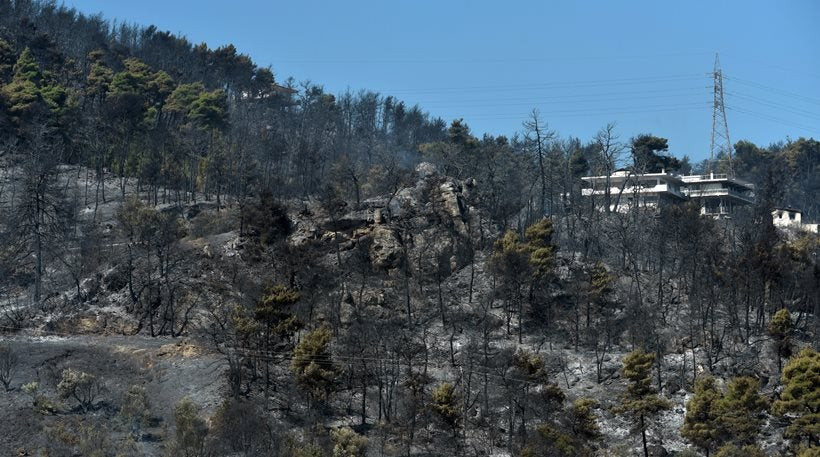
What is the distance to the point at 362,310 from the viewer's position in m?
63.1

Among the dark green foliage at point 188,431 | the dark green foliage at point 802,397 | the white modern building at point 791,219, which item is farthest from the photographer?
the white modern building at point 791,219

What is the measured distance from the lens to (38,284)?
64.4 meters

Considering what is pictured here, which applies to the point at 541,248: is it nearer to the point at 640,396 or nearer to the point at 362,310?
the point at 362,310

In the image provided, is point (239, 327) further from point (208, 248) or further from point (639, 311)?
point (639, 311)

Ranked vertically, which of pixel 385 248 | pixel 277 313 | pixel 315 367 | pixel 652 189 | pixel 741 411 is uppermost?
pixel 652 189

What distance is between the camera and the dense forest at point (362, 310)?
50000 millimetres

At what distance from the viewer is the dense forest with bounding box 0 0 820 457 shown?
50000mm

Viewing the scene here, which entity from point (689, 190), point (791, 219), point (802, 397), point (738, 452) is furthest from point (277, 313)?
point (791, 219)

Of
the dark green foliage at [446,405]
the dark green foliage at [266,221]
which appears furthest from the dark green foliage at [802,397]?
the dark green foliage at [266,221]

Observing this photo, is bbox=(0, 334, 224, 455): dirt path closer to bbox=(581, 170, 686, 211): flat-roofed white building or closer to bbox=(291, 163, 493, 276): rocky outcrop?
bbox=(291, 163, 493, 276): rocky outcrop

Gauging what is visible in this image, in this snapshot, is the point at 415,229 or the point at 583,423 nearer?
the point at 583,423

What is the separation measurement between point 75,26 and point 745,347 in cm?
9838

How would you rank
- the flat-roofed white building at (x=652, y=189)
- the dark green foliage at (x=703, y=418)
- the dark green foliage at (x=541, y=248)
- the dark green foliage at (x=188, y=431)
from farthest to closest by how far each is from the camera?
the flat-roofed white building at (x=652, y=189) → the dark green foliage at (x=541, y=248) → the dark green foliage at (x=703, y=418) → the dark green foliage at (x=188, y=431)

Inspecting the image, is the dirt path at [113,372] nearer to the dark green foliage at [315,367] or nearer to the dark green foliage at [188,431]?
the dark green foliage at [188,431]
